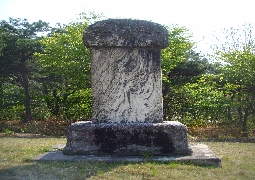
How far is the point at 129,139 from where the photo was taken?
6051mm

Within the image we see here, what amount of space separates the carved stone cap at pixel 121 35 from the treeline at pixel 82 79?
22.0 feet

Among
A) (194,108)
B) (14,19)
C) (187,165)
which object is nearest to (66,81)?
(14,19)

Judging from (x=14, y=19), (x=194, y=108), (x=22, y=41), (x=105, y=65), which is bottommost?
(x=194, y=108)

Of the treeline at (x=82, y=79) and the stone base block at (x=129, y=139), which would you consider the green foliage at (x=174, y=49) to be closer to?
the treeline at (x=82, y=79)

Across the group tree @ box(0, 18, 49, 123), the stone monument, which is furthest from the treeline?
the stone monument

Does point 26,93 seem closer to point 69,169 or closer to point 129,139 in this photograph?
point 129,139

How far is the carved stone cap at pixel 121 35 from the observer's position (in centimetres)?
627

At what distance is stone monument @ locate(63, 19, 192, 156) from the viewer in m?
6.10

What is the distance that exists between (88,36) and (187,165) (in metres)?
2.80

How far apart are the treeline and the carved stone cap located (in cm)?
670

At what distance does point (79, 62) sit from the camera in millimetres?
13016

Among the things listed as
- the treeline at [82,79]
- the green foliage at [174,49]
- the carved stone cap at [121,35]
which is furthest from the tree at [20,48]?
the carved stone cap at [121,35]

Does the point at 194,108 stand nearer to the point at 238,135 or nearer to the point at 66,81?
the point at 238,135

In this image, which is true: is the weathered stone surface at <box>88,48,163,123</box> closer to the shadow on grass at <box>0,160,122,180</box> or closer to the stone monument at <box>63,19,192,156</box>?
the stone monument at <box>63,19,192,156</box>
